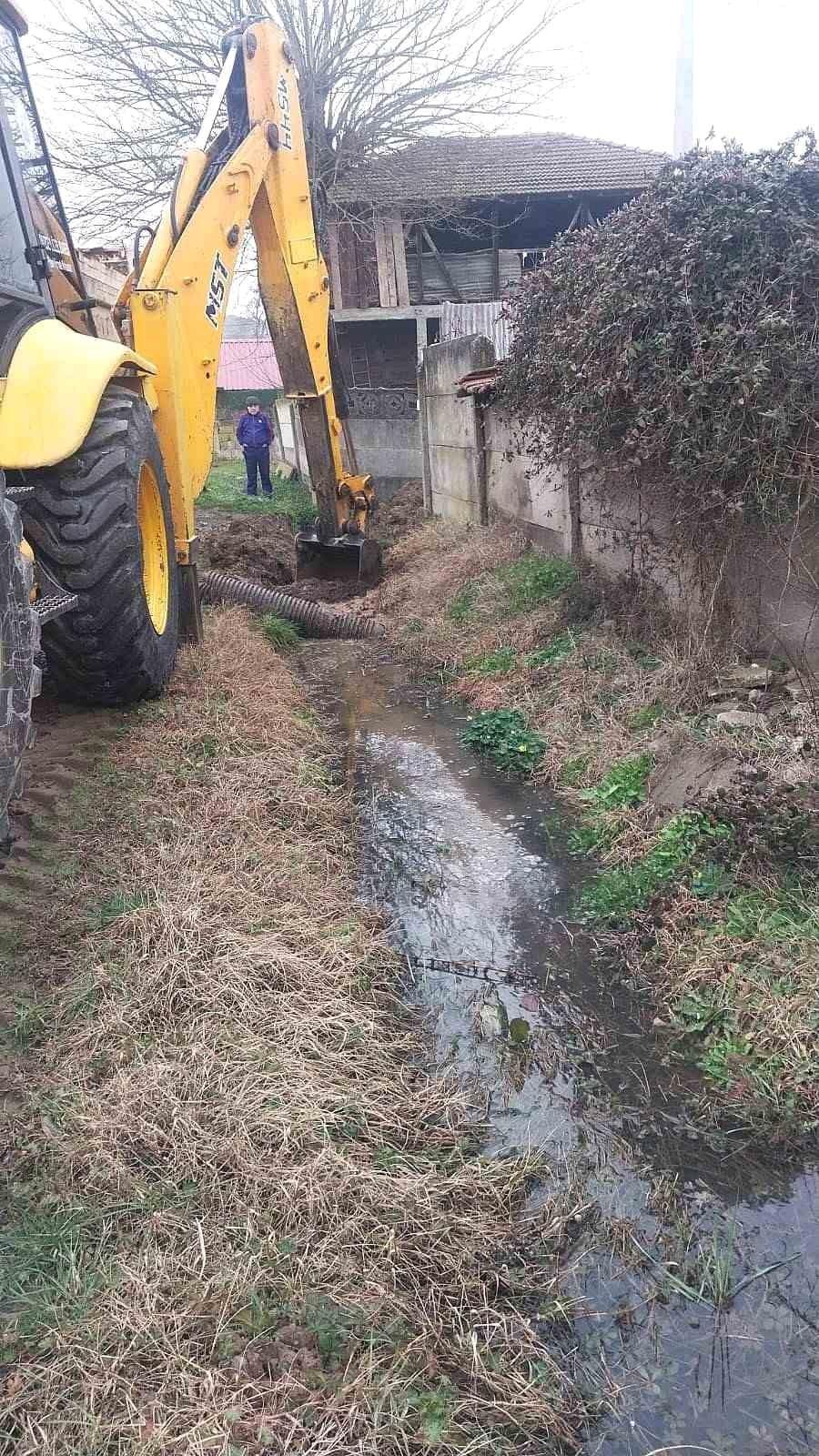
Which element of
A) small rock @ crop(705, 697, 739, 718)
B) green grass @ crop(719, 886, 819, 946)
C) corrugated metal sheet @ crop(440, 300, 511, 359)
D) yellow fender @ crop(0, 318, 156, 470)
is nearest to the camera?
green grass @ crop(719, 886, 819, 946)

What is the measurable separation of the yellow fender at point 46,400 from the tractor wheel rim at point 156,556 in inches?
41.6

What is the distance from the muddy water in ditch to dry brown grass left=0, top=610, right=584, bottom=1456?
173mm

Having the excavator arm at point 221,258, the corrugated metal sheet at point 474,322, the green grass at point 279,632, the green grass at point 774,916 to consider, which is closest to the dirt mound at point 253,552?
the green grass at point 279,632

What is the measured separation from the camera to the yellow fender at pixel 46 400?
13.4ft

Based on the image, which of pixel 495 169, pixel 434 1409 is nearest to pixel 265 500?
pixel 495 169

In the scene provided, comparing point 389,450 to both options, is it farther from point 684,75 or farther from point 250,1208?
point 250,1208

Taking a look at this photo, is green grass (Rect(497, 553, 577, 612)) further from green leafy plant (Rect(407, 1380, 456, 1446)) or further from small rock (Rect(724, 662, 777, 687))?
green leafy plant (Rect(407, 1380, 456, 1446))

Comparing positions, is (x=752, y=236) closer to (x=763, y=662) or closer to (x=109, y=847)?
(x=763, y=662)

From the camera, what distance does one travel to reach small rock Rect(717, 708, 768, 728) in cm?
455

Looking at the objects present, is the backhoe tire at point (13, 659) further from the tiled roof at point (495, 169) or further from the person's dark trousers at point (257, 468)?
the tiled roof at point (495, 169)

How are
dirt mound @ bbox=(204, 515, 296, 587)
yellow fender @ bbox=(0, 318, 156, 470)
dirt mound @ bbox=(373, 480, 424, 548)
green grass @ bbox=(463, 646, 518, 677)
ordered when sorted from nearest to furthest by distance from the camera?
yellow fender @ bbox=(0, 318, 156, 470)
green grass @ bbox=(463, 646, 518, 677)
dirt mound @ bbox=(204, 515, 296, 587)
dirt mound @ bbox=(373, 480, 424, 548)

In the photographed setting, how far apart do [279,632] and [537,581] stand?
2191 millimetres

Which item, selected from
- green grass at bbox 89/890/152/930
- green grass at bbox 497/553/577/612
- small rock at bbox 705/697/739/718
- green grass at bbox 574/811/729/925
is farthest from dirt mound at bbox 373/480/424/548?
green grass at bbox 89/890/152/930

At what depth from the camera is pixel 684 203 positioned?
16.3ft
